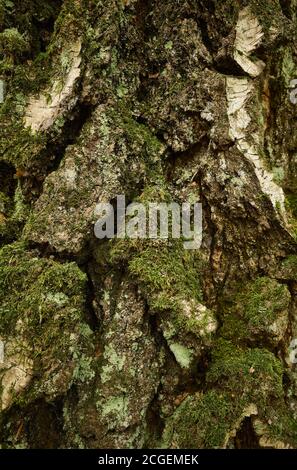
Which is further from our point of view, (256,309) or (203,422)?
(256,309)

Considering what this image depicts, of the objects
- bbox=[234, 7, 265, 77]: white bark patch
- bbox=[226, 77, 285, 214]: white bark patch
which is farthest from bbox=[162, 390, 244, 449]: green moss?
bbox=[234, 7, 265, 77]: white bark patch

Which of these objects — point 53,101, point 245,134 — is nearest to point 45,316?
point 53,101

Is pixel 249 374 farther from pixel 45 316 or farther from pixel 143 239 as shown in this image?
pixel 45 316

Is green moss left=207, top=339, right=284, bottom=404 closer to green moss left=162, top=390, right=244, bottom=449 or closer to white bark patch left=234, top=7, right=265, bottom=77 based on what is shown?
green moss left=162, top=390, right=244, bottom=449

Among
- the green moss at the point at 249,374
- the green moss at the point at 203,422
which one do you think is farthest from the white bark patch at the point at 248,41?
the green moss at the point at 203,422

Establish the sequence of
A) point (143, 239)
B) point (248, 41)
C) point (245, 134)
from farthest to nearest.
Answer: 1. point (248, 41)
2. point (245, 134)
3. point (143, 239)
